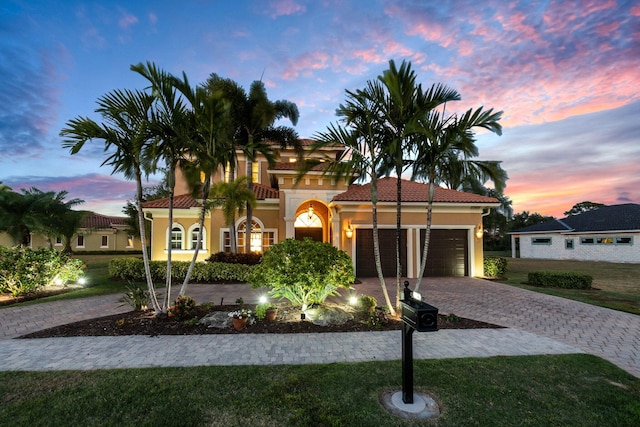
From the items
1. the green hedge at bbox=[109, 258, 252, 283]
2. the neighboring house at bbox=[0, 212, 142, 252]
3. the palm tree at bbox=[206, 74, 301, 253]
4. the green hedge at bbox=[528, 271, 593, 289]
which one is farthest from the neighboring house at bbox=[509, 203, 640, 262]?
the neighboring house at bbox=[0, 212, 142, 252]

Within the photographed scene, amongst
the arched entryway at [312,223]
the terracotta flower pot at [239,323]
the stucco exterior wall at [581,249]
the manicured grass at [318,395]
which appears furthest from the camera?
the stucco exterior wall at [581,249]

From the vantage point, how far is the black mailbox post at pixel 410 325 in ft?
9.31

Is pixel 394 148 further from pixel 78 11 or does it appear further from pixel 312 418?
pixel 78 11

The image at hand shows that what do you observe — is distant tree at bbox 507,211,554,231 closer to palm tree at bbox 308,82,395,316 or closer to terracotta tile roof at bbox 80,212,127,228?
palm tree at bbox 308,82,395,316

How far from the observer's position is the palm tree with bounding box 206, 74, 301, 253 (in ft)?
43.9

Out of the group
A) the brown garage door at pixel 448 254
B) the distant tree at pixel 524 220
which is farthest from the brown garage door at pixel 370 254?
the distant tree at pixel 524 220

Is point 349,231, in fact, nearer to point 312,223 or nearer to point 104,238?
point 312,223

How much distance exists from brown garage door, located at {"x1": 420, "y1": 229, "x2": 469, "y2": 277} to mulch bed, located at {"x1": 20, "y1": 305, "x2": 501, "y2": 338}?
710 centimetres

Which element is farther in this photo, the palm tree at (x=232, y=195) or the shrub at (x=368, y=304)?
the palm tree at (x=232, y=195)

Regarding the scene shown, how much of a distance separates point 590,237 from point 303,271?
29.9m

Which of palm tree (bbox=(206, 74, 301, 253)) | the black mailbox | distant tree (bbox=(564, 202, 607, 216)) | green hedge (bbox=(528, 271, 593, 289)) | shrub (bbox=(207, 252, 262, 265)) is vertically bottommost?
green hedge (bbox=(528, 271, 593, 289))

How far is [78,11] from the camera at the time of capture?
26.4 ft

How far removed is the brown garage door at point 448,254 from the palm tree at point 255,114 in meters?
8.49

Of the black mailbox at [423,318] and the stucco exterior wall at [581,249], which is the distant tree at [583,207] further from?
the black mailbox at [423,318]
